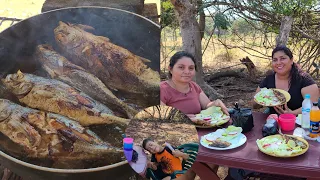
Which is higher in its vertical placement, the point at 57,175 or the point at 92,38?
the point at 92,38

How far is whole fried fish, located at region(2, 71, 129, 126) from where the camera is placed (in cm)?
162

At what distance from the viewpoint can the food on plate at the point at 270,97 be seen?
8.87 feet

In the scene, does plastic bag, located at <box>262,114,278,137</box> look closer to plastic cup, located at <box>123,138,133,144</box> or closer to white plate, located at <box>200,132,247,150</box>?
white plate, located at <box>200,132,247,150</box>

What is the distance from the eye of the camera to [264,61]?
7.66 metres

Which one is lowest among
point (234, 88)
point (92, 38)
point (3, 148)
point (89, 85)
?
point (234, 88)

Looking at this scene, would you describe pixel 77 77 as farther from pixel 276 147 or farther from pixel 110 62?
pixel 276 147

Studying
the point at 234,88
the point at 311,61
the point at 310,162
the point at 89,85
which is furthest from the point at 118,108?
the point at 311,61

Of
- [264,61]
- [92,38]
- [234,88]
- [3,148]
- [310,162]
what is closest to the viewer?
[92,38]

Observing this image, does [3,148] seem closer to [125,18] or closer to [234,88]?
[125,18]

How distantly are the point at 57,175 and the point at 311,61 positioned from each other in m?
5.51

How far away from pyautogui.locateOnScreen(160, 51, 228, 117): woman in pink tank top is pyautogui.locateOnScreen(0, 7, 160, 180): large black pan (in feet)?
1.02

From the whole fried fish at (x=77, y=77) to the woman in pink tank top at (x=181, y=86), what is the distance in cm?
29

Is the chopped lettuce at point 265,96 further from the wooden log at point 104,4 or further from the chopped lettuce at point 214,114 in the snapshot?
the wooden log at point 104,4

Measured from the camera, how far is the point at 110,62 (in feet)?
5.27
